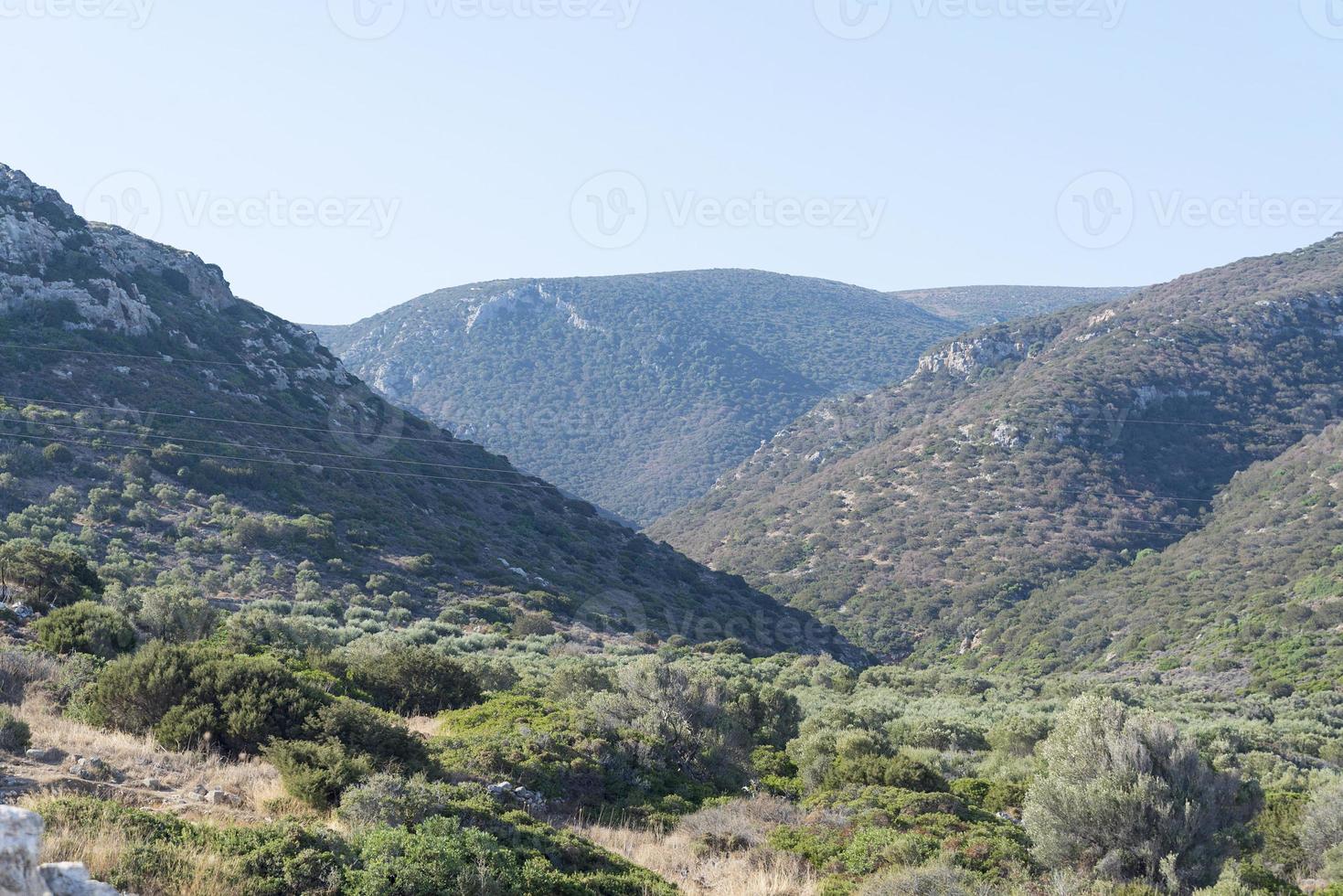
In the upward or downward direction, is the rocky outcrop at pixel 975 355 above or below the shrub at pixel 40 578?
above

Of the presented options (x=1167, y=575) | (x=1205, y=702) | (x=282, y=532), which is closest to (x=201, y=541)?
(x=282, y=532)

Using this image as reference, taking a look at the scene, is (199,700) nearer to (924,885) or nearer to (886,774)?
(924,885)

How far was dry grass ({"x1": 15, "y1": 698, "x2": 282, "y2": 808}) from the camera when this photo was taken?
28.9 ft

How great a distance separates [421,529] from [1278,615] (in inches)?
1594

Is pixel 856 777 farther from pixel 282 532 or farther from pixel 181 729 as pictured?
pixel 282 532

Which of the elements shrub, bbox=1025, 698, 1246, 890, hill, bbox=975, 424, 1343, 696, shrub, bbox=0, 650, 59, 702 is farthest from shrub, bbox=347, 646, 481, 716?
hill, bbox=975, 424, 1343, 696

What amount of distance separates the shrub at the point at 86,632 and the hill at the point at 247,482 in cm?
302

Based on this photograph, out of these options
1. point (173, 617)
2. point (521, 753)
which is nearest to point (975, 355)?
point (173, 617)

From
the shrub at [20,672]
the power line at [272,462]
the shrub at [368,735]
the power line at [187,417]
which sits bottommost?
the shrub at [368,735]

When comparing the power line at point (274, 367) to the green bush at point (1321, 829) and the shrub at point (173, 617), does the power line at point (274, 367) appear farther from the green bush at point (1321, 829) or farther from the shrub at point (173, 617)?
the green bush at point (1321, 829)

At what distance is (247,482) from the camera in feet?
124

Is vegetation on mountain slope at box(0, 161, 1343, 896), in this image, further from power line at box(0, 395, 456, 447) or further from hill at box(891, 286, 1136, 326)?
hill at box(891, 286, 1136, 326)

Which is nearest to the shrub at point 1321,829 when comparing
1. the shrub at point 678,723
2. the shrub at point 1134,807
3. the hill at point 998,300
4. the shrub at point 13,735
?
the shrub at point 1134,807

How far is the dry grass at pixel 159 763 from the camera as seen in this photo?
8.80m
